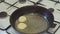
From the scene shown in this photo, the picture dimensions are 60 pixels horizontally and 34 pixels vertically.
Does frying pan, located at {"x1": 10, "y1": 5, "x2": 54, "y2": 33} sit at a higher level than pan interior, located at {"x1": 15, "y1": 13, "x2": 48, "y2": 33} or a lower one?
higher

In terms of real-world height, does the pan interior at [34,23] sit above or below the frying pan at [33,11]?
below

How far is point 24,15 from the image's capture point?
75cm

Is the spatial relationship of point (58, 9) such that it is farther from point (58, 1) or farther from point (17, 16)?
point (17, 16)

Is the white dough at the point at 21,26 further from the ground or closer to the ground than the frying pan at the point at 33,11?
closer to the ground

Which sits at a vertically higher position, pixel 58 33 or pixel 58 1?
pixel 58 1

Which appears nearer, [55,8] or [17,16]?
[17,16]

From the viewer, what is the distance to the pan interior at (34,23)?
0.68 metres

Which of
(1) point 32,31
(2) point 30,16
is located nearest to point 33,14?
(2) point 30,16

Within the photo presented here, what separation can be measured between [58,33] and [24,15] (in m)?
0.20

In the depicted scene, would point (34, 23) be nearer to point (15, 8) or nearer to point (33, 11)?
point (33, 11)

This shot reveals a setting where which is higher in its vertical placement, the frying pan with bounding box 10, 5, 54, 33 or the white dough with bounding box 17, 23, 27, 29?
the frying pan with bounding box 10, 5, 54, 33

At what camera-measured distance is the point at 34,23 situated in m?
0.72

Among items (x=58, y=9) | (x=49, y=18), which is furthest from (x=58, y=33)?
(x=58, y=9)

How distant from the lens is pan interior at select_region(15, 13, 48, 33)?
0.68 metres
